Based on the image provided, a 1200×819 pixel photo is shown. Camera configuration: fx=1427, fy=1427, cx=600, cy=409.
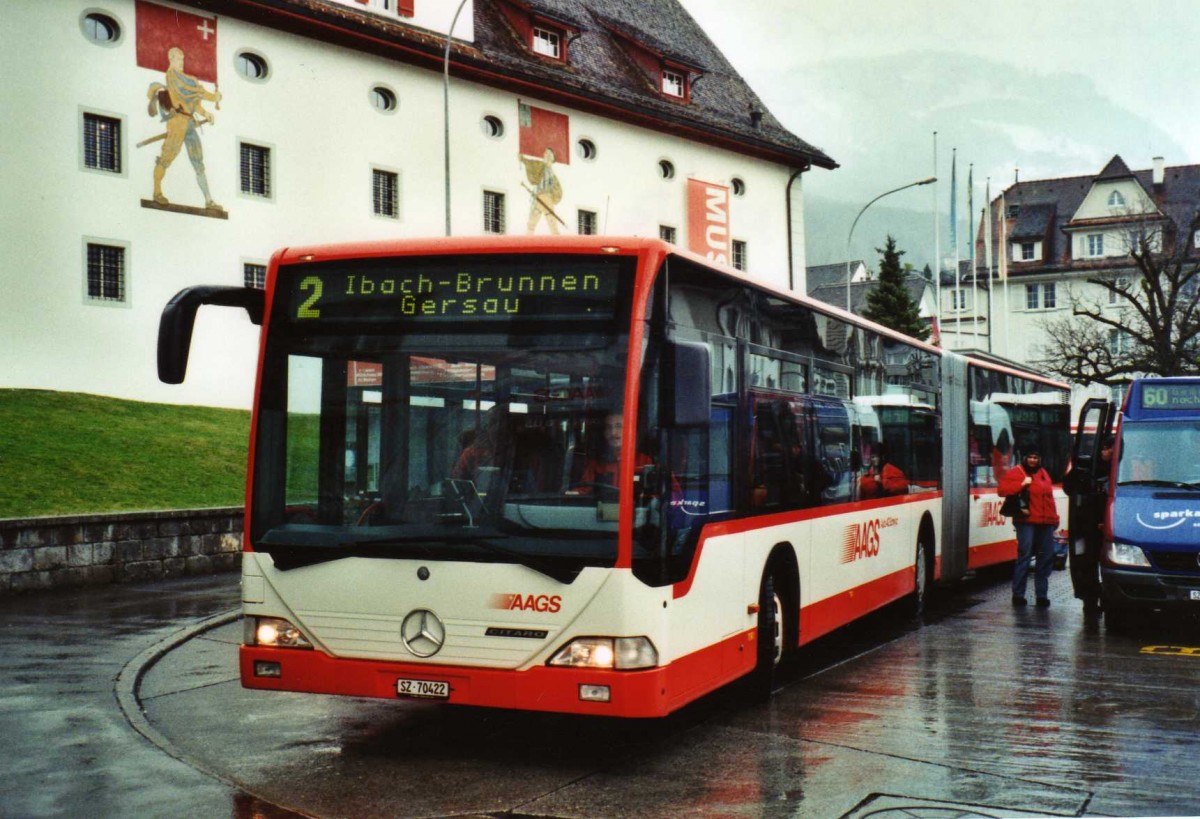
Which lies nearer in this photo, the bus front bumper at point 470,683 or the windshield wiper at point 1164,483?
the bus front bumper at point 470,683

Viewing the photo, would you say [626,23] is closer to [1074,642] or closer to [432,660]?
[1074,642]

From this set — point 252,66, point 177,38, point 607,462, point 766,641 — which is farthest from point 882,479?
point 252,66

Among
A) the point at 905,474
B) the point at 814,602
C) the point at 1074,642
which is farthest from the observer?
the point at 905,474

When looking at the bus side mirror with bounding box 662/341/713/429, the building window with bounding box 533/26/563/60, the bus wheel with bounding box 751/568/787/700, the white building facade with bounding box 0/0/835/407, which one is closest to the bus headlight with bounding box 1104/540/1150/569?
the bus wheel with bounding box 751/568/787/700

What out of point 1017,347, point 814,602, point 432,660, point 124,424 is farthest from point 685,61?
point 1017,347

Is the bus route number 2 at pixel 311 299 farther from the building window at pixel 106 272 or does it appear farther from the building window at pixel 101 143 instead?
the building window at pixel 101 143

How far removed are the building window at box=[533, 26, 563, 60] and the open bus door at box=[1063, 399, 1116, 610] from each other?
30.8m

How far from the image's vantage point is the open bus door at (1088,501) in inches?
583

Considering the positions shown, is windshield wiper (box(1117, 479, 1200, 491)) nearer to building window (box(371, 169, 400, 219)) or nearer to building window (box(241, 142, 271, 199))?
building window (box(241, 142, 271, 199))

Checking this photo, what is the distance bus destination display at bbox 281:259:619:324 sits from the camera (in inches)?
305

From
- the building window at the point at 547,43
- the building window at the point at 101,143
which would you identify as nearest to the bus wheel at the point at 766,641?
the building window at the point at 101,143

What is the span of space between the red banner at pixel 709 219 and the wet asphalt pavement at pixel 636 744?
A: 114ft

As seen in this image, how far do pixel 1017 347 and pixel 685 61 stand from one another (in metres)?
48.3

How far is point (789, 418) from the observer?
10.4 meters
